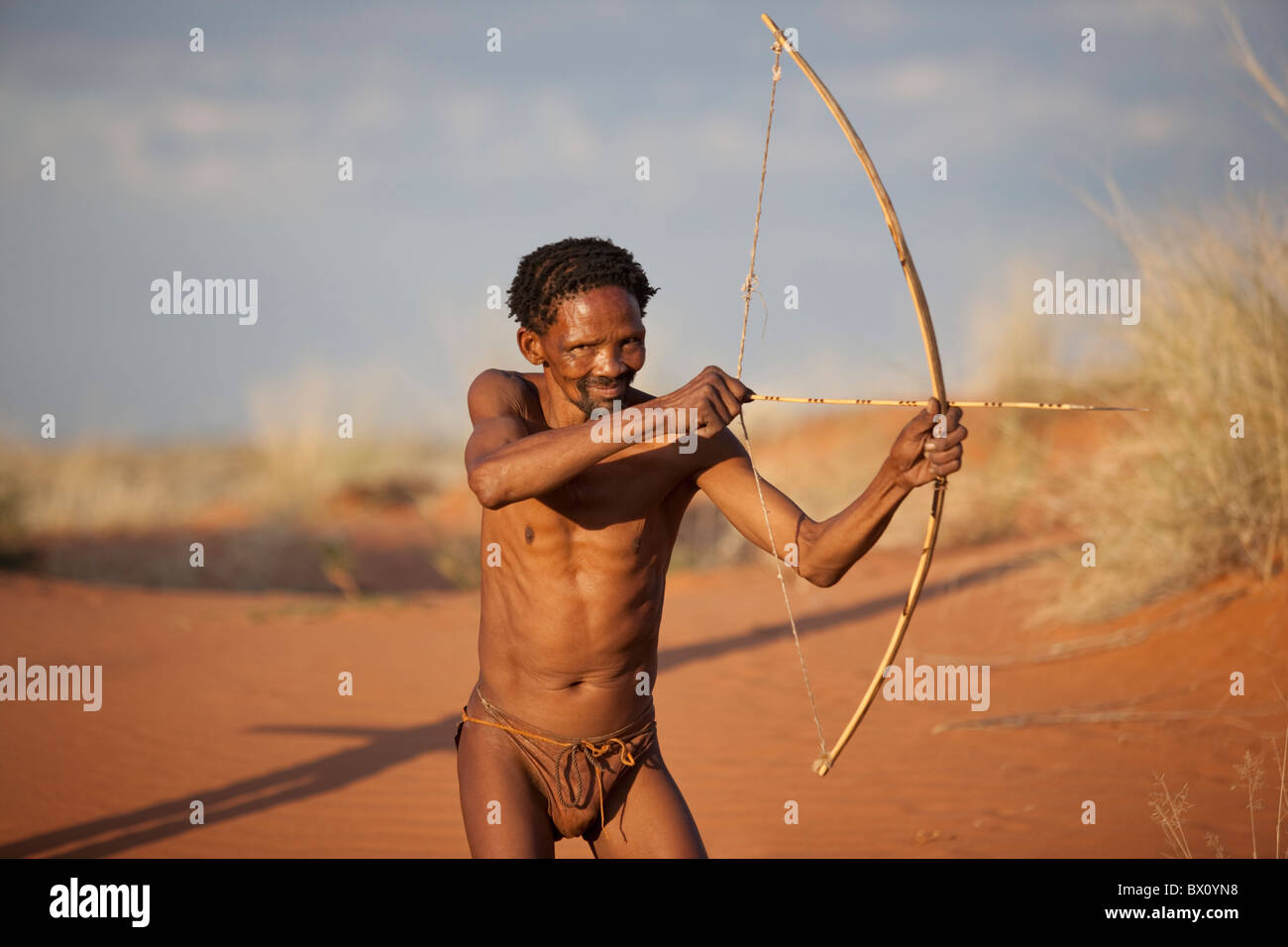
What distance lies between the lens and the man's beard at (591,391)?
321 cm

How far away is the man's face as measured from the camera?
319 centimetres

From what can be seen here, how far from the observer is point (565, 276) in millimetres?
3289

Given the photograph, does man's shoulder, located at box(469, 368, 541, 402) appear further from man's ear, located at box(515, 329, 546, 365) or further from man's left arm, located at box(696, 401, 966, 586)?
man's left arm, located at box(696, 401, 966, 586)

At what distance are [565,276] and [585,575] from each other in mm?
867

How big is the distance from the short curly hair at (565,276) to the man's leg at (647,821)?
1.36m

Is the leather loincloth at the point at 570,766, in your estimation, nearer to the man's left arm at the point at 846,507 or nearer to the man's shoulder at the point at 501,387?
the man's left arm at the point at 846,507

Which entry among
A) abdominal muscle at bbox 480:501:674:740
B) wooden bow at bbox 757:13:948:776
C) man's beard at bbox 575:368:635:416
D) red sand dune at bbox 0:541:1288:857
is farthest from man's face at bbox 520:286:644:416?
red sand dune at bbox 0:541:1288:857

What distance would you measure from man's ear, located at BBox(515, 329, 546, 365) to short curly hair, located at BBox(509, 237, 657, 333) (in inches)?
0.9

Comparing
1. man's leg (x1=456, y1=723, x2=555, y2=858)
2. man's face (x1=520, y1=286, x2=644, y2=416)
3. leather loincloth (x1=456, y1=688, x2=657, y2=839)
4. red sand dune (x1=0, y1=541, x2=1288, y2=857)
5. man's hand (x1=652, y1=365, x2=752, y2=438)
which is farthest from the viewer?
red sand dune (x1=0, y1=541, x2=1288, y2=857)

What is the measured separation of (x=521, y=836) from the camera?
311 centimetres

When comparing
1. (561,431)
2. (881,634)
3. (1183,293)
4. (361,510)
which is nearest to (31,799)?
(561,431)

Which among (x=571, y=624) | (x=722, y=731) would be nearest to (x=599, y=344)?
(x=571, y=624)

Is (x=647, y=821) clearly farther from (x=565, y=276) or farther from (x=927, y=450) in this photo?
(x=565, y=276)

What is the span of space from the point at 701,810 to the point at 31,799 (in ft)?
12.9
